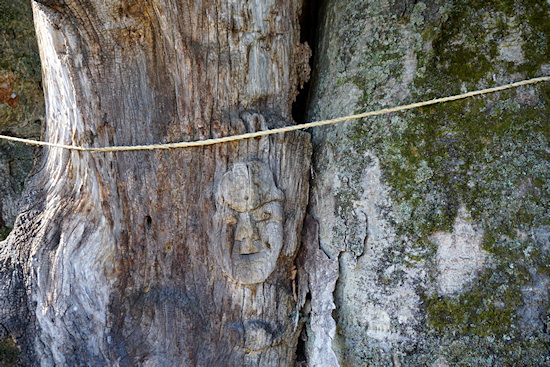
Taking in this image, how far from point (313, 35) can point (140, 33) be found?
0.72 meters

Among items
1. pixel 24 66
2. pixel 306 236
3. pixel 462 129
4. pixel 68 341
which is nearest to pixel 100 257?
pixel 68 341

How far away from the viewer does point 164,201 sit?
1358mm

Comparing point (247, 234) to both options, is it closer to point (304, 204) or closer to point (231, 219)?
point (231, 219)

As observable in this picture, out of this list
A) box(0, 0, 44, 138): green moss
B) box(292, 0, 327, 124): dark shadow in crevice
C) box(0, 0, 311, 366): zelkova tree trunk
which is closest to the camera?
box(0, 0, 311, 366): zelkova tree trunk

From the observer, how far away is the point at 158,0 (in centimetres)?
124

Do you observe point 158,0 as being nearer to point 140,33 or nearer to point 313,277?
point 140,33

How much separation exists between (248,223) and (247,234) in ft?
0.12

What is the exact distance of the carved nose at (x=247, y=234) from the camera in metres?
1.33

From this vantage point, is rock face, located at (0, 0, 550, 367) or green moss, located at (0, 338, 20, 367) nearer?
rock face, located at (0, 0, 550, 367)

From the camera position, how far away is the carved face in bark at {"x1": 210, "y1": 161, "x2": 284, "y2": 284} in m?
1.32

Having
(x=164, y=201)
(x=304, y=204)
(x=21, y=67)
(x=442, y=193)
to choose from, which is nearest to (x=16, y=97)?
(x=21, y=67)

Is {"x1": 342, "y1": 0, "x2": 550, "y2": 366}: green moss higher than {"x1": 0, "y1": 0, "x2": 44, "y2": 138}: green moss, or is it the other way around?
{"x1": 0, "y1": 0, "x2": 44, "y2": 138}: green moss

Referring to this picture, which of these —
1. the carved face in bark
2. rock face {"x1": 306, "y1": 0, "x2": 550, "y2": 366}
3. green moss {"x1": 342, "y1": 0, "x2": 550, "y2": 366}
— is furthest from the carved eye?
green moss {"x1": 342, "y1": 0, "x2": 550, "y2": 366}

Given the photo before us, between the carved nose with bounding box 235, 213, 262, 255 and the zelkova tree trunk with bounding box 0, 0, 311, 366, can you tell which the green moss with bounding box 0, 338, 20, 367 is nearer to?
the zelkova tree trunk with bounding box 0, 0, 311, 366
